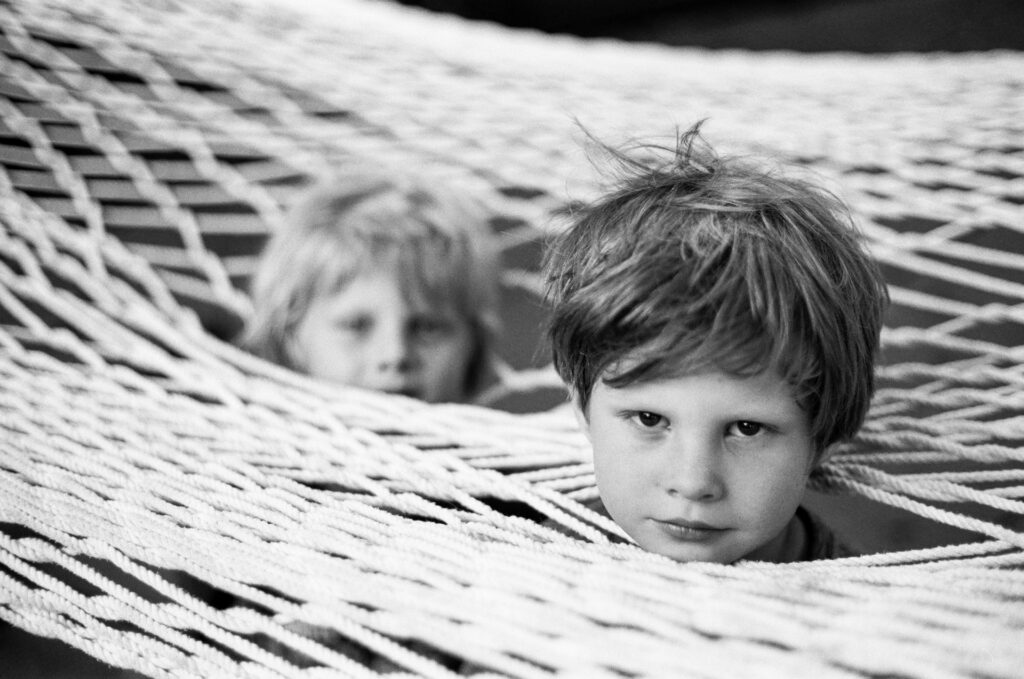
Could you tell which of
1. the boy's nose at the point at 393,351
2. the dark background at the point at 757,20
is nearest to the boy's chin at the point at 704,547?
the boy's nose at the point at 393,351

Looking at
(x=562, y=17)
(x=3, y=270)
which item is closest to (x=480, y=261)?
(x=3, y=270)


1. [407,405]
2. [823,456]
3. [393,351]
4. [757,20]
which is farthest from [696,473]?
[757,20]

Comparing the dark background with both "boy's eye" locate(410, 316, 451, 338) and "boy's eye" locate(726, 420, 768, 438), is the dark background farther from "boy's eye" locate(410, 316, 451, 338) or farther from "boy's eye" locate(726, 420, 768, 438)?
"boy's eye" locate(726, 420, 768, 438)

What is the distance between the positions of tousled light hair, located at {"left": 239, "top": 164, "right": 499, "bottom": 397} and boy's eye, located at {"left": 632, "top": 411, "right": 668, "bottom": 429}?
560 mm

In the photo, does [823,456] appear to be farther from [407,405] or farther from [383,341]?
[383,341]

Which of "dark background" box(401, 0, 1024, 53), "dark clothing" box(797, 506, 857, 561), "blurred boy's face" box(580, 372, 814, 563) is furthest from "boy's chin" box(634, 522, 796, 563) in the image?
"dark background" box(401, 0, 1024, 53)

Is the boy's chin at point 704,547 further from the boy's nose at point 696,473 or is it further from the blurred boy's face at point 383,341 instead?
the blurred boy's face at point 383,341

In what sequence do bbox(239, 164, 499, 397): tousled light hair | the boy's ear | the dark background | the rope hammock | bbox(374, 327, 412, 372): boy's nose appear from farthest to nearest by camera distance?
the dark background, bbox(239, 164, 499, 397): tousled light hair, bbox(374, 327, 412, 372): boy's nose, the boy's ear, the rope hammock

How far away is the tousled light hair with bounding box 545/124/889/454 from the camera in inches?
23.1

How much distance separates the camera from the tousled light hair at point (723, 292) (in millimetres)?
586

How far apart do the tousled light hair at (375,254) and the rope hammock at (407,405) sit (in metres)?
0.04

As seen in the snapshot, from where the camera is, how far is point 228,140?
4.07 ft

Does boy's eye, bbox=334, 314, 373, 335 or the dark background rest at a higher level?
the dark background

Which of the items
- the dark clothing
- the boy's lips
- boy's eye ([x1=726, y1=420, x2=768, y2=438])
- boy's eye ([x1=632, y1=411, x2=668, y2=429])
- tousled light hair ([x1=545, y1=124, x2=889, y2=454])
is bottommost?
the dark clothing
